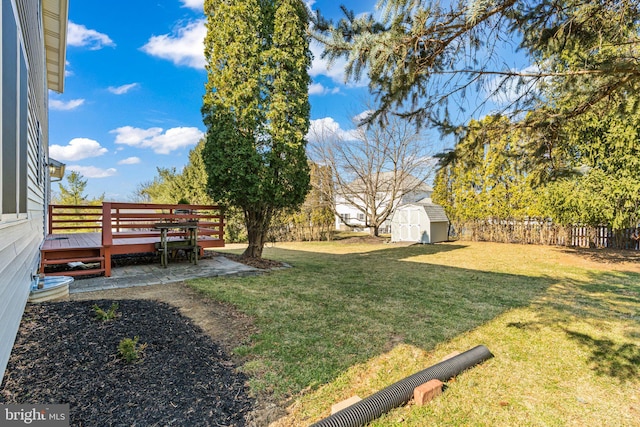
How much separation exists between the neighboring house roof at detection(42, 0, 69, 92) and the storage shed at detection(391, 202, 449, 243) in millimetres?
13808

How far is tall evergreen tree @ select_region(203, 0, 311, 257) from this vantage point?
670 centimetres

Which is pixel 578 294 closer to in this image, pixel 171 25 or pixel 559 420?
pixel 559 420

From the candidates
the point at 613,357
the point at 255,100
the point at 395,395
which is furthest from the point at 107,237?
the point at 613,357

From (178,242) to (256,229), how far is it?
1.83 metres

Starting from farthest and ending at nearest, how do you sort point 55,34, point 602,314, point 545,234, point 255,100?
point 545,234, point 255,100, point 55,34, point 602,314

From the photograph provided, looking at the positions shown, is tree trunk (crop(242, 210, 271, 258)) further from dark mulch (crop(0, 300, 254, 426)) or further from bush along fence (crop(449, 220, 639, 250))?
bush along fence (crop(449, 220, 639, 250))

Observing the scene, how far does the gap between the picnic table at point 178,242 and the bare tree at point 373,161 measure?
1018 cm

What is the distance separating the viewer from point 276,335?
128 inches

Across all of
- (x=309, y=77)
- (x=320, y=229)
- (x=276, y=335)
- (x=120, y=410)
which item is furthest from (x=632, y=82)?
(x=320, y=229)

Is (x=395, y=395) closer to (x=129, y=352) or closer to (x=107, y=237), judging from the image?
(x=129, y=352)

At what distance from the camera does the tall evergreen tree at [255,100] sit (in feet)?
22.0

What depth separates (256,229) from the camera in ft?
24.7

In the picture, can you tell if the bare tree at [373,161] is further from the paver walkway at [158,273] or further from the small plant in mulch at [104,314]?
the small plant in mulch at [104,314]

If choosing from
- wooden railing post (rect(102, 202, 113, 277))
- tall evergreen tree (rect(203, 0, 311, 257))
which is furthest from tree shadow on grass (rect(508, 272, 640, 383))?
wooden railing post (rect(102, 202, 113, 277))
